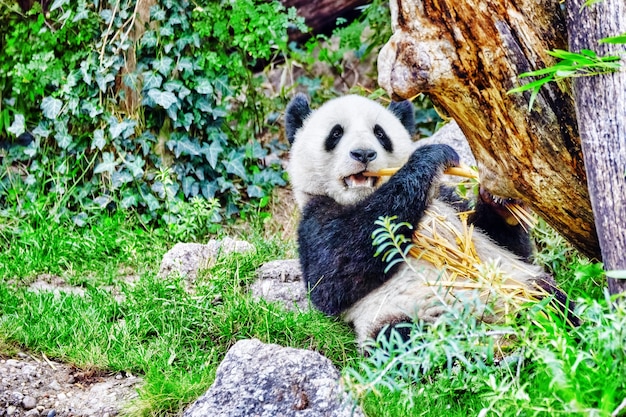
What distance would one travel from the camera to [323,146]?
5473mm

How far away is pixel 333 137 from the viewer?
5.47 metres

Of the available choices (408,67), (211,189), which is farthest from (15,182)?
(408,67)

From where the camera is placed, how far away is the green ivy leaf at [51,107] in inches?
289

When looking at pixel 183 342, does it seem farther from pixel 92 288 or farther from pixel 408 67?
pixel 408 67

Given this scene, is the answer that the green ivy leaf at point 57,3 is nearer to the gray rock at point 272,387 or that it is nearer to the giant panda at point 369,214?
the giant panda at point 369,214

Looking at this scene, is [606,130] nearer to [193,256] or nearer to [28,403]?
[28,403]

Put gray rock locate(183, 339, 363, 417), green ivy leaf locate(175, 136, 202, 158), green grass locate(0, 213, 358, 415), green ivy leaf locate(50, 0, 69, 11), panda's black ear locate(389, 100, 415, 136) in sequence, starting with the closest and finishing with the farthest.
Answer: gray rock locate(183, 339, 363, 417) < green grass locate(0, 213, 358, 415) < panda's black ear locate(389, 100, 415, 136) < green ivy leaf locate(50, 0, 69, 11) < green ivy leaf locate(175, 136, 202, 158)

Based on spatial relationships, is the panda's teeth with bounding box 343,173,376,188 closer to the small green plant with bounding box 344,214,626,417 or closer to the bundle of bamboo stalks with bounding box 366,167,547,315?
the bundle of bamboo stalks with bounding box 366,167,547,315

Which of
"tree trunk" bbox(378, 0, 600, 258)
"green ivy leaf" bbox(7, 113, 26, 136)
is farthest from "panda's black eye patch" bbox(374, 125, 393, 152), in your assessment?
"green ivy leaf" bbox(7, 113, 26, 136)

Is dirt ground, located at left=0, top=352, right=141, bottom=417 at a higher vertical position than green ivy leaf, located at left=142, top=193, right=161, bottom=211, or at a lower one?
lower

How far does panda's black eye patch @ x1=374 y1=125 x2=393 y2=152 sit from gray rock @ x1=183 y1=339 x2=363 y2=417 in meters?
1.92

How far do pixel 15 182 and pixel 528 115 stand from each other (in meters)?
5.45

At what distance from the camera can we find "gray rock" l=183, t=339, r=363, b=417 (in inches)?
148

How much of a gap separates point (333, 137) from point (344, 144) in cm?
20
